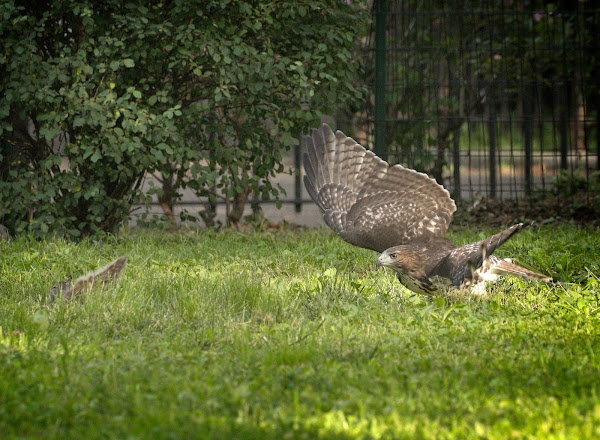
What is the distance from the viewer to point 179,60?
23.3ft

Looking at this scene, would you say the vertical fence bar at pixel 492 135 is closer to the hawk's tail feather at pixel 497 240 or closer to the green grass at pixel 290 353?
the green grass at pixel 290 353

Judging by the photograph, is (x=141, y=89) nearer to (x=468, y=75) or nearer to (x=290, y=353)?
(x=290, y=353)

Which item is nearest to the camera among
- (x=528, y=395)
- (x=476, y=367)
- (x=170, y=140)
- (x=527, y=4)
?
(x=528, y=395)

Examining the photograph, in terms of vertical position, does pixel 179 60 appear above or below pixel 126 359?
above

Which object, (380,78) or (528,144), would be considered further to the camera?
(528,144)

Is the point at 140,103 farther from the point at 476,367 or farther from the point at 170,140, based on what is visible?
the point at 476,367

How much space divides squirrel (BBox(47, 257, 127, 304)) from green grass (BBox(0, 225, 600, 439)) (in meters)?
0.09

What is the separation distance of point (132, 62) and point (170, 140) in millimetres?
849

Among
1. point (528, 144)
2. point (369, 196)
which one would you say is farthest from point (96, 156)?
point (528, 144)

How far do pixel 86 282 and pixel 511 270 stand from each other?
2674mm

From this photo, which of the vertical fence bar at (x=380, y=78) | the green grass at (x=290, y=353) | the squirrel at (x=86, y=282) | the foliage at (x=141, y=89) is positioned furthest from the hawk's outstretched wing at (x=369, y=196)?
the vertical fence bar at (x=380, y=78)

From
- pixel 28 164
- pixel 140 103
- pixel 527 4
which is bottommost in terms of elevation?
pixel 28 164

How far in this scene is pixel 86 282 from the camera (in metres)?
5.32

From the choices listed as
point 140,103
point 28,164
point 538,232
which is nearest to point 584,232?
point 538,232
